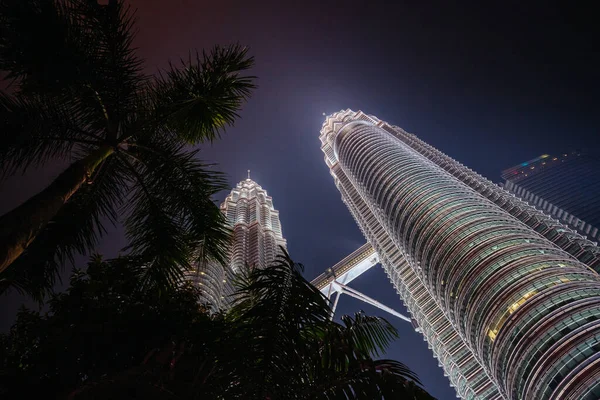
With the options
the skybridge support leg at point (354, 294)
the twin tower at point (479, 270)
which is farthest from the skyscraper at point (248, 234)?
the skybridge support leg at point (354, 294)

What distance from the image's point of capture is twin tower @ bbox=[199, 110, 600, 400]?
38.3 m

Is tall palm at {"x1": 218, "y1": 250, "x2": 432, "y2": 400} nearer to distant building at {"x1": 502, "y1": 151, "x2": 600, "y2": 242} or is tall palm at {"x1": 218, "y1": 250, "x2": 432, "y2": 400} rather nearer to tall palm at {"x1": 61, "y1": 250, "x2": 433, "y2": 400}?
tall palm at {"x1": 61, "y1": 250, "x2": 433, "y2": 400}

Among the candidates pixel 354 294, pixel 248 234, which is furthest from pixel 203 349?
pixel 354 294

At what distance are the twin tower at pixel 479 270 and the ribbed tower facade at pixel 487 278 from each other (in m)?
0.12

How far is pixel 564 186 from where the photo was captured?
341 ft

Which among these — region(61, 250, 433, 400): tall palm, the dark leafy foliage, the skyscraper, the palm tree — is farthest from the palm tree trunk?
the skyscraper

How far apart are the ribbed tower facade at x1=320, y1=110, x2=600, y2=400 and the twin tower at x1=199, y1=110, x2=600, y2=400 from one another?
0.12 meters

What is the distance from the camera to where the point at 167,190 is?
25.9 feet

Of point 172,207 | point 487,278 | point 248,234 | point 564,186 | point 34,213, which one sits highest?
point 248,234

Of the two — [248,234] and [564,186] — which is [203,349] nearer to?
[248,234]

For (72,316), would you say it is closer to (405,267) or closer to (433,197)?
(433,197)

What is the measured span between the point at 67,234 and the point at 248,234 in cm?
7603

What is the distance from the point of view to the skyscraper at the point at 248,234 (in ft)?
193

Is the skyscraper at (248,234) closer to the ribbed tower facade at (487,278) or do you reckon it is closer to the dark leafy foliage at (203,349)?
the ribbed tower facade at (487,278)
